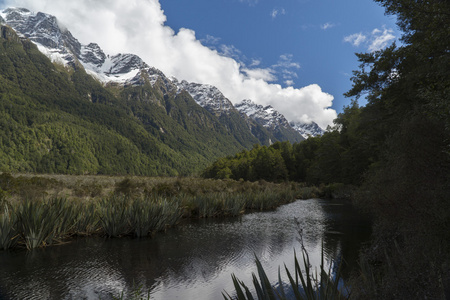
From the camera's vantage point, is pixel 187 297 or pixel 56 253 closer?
pixel 187 297

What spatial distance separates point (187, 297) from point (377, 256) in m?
Result: 5.34

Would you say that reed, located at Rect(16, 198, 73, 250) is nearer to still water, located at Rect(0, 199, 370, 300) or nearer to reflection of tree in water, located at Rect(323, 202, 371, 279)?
still water, located at Rect(0, 199, 370, 300)

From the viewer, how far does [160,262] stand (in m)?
6.77

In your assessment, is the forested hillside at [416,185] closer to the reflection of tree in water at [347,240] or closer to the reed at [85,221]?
the reflection of tree in water at [347,240]

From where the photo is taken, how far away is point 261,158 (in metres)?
62.5

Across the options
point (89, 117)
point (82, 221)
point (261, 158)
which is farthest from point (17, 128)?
point (82, 221)

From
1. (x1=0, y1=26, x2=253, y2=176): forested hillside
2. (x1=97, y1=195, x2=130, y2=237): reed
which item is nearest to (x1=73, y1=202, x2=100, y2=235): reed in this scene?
(x1=97, y1=195, x2=130, y2=237): reed

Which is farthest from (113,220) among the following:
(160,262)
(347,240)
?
(347,240)

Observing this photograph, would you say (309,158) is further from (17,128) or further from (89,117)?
(89,117)

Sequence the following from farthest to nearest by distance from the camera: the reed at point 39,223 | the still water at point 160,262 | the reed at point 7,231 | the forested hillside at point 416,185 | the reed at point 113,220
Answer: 1. the reed at point 113,220
2. the reed at point 39,223
3. the reed at point 7,231
4. the still water at point 160,262
5. the forested hillside at point 416,185

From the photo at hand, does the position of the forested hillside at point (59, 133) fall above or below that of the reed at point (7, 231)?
above

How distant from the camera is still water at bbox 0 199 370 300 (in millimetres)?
4957

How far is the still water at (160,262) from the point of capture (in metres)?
4.96

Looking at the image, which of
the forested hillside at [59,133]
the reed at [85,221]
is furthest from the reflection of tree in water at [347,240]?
the forested hillside at [59,133]
